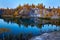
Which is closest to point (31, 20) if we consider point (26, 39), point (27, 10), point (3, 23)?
point (27, 10)

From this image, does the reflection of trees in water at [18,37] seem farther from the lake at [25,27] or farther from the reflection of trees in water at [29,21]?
the reflection of trees in water at [29,21]

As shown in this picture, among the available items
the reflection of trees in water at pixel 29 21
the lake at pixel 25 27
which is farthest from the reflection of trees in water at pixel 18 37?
the reflection of trees in water at pixel 29 21

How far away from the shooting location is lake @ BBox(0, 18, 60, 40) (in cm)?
155

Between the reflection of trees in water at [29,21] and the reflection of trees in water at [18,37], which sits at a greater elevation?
the reflection of trees in water at [29,21]

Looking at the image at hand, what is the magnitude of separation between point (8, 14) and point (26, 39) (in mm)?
380

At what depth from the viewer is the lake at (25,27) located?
155 cm

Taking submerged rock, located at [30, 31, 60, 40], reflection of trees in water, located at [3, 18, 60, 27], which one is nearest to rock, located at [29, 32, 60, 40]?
submerged rock, located at [30, 31, 60, 40]

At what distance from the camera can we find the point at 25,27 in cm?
157

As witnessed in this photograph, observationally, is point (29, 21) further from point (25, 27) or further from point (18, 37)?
point (18, 37)

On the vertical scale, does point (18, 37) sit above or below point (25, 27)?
below

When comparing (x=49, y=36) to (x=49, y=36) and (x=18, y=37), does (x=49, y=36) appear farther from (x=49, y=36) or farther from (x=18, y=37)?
(x=18, y=37)

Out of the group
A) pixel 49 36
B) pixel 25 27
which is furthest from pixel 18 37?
pixel 49 36

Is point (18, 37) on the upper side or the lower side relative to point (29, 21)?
lower

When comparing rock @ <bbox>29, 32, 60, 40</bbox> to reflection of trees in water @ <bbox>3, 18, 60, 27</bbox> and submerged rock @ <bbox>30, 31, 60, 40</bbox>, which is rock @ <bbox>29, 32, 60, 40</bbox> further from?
reflection of trees in water @ <bbox>3, 18, 60, 27</bbox>
